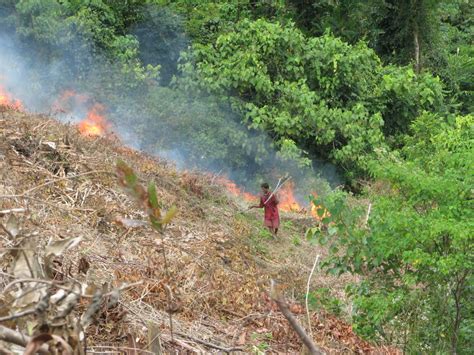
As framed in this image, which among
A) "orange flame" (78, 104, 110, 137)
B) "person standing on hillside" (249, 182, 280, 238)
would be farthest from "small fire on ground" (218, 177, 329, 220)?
"orange flame" (78, 104, 110, 137)

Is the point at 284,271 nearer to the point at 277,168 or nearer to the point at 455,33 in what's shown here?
the point at 277,168

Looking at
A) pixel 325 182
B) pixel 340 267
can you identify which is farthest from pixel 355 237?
pixel 325 182

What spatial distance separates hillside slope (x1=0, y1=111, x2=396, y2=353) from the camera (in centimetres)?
487

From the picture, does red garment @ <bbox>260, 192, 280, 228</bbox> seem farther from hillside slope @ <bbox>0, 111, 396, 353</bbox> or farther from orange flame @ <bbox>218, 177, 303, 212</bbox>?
orange flame @ <bbox>218, 177, 303, 212</bbox>

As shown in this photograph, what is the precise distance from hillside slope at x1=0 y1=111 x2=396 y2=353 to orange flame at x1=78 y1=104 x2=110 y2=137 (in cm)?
227

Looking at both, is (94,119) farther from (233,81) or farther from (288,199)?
(288,199)

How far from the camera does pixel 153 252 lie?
8.23 metres

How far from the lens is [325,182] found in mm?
17125

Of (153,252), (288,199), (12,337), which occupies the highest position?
(12,337)

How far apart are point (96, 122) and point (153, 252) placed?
9.84 m

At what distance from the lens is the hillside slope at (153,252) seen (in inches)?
192

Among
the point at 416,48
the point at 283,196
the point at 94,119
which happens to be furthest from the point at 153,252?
the point at 416,48

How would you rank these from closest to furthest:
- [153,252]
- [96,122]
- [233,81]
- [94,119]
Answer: [153,252], [96,122], [94,119], [233,81]

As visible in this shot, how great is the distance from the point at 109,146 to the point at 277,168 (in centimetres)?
553
